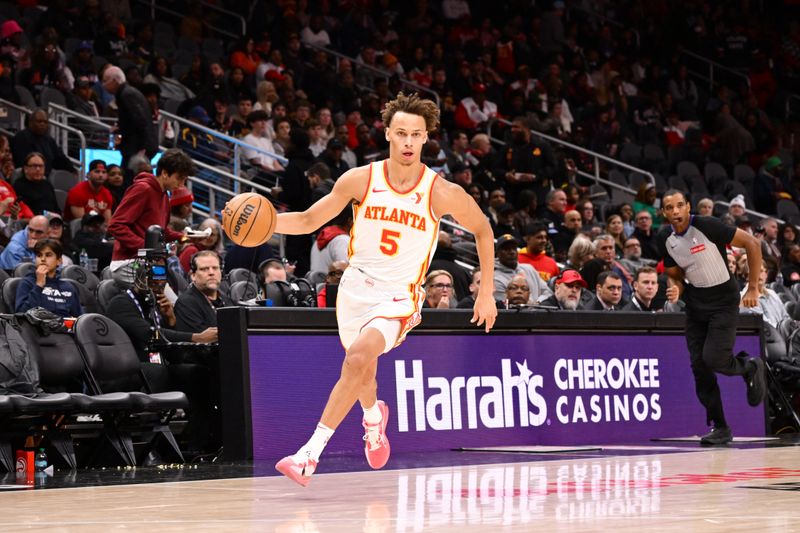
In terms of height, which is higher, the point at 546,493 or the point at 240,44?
the point at 240,44

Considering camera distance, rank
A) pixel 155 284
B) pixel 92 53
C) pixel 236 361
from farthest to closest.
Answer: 1. pixel 92 53
2. pixel 155 284
3. pixel 236 361

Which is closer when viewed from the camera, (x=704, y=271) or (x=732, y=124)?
(x=704, y=271)

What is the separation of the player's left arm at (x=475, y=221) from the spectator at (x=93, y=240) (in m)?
5.97

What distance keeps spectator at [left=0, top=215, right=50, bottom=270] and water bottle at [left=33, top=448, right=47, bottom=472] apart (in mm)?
3206

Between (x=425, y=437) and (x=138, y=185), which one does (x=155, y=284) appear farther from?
(x=425, y=437)

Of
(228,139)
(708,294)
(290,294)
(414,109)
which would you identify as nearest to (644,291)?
(708,294)

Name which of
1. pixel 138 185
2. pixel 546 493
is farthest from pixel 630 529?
pixel 138 185

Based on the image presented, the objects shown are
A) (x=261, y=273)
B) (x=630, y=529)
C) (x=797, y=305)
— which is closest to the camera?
(x=630, y=529)

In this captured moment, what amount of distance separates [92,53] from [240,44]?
2.62 metres

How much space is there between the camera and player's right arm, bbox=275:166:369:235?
6.93m

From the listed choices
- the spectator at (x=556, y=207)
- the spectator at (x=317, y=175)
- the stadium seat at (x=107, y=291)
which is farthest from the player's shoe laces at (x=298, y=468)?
the spectator at (x=556, y=207)

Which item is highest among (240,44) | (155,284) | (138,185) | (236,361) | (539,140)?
(240,44)

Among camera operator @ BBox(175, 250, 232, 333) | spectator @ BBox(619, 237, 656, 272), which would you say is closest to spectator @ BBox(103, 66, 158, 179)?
camera operator @ BBox(175, 250, 232, 333)

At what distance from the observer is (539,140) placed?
18.5 metres
